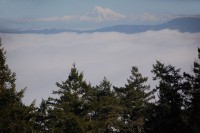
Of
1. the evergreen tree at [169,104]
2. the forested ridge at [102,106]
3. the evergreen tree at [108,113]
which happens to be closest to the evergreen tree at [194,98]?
the forested ridge at [102,106]

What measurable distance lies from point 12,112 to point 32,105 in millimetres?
1213

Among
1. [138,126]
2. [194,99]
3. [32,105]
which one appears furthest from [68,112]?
[138,126]

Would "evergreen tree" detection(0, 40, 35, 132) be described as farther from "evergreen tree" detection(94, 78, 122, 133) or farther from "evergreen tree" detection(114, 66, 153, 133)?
"evergreen tree" detection(114, 66, 153, 133)

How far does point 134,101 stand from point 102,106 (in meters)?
13.7

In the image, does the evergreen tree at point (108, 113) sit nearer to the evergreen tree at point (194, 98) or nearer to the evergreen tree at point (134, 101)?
the evergreen tree at point (134, 101)

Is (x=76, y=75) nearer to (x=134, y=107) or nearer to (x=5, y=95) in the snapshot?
(x=5, y=95)

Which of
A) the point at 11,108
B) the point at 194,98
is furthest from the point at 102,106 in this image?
the point at 11,108

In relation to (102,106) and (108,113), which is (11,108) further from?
(108,113)

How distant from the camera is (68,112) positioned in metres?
28.8

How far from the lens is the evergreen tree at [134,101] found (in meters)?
Result: 47.7

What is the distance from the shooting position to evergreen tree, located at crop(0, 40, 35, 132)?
20.9 meters

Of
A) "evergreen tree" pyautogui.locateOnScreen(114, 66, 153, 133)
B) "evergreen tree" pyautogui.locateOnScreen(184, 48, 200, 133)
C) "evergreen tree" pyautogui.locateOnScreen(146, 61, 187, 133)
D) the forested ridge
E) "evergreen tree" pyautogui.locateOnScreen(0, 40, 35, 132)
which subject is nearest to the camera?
"evergreen tree" pyautogui.locateOnScreen(0, 40, 35, 132)

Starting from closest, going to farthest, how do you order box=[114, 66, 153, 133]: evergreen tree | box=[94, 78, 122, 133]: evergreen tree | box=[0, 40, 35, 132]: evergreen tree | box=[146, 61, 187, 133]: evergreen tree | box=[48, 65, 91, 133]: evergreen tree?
1. box=[0, 40, 35, 132]: evergreen tree
2. box=[48, 65, 91, 133]: evergreen tree
3. box=[146, 61, 187, 133]: evergreen tree
4. box=[94, 78, 122, 133]: evergreen tree
5. box=[114, 66, 153, 133]: evergreen tree

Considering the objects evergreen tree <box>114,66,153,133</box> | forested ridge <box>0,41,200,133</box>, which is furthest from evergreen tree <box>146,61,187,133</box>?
evergreen tree <box>114,66,153,133</box>
